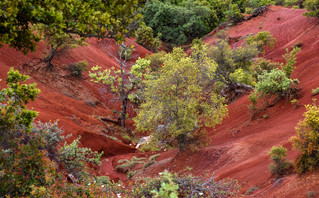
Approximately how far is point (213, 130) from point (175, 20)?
40.6 m

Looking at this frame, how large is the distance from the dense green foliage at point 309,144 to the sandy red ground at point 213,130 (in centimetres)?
28

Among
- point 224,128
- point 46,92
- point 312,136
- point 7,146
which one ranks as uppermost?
point 7,146

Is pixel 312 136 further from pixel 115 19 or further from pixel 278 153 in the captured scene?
pixel 115 19

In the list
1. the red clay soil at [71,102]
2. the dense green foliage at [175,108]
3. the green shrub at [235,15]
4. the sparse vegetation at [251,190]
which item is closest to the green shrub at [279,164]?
the sparse vegetation at [251,190]

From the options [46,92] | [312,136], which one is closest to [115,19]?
[312,136]

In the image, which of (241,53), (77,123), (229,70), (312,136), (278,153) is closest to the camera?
(312,136)

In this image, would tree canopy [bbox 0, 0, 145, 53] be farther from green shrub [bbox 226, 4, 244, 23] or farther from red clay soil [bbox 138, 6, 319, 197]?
green shrub [bbox 226, 4, 244, 23]

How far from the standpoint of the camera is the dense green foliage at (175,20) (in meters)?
56.8

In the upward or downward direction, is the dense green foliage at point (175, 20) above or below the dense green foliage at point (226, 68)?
above

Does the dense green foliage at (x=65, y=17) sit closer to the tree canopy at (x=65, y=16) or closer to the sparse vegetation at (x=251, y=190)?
the tree canopy at (x=65, y=16)

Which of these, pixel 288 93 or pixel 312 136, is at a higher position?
pixel 312 136

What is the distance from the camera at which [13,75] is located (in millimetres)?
5328

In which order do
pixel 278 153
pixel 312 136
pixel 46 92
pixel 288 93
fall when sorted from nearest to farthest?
pixel 312 136 → pixel 278 153 → pixel 288 93 → pixel 46 92

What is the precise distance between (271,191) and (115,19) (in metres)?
6.39
